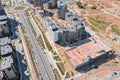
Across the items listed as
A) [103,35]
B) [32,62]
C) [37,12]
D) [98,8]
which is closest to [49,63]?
[32,62]

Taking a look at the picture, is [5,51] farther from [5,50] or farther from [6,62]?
[6,62]

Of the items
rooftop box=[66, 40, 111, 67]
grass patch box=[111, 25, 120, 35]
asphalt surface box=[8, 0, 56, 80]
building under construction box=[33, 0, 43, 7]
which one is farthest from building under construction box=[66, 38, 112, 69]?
building under construction box=[33, 0, 43, 7]

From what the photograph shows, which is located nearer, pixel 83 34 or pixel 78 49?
pixel 78 49

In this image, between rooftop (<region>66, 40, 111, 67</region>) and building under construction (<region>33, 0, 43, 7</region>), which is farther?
building under construction (<region>33, 0, 43, 7</region>)

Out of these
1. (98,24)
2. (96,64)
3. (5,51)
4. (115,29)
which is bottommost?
(96,64)

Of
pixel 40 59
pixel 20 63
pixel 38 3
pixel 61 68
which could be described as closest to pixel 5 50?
pixel 20 63

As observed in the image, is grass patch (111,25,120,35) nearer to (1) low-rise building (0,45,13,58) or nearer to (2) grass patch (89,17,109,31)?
(2) grass patch (89,17,109,31)

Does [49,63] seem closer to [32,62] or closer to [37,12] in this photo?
[32,62]
